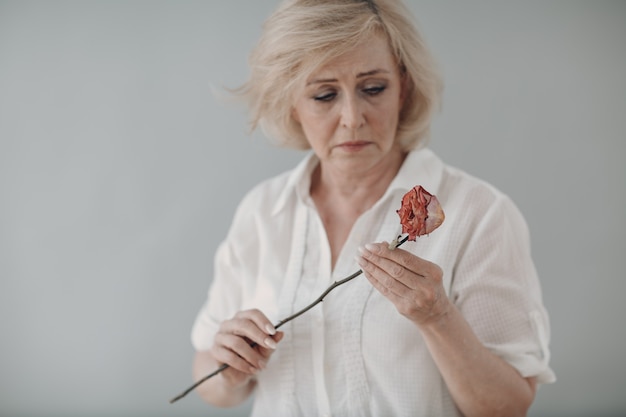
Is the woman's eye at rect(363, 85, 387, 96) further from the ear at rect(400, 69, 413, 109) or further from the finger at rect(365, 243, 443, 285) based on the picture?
the finger at rect(365, 243, 443, 285)

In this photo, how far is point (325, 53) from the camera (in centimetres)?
140

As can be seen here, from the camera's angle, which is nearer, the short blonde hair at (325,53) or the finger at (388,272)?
the finger at (388,272)

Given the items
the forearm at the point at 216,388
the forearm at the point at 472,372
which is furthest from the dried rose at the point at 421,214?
the forearm at the point at 216,388

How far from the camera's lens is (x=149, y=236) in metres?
2.09

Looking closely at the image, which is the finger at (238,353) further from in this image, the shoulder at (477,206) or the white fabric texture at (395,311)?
the shoulder at (477,206)

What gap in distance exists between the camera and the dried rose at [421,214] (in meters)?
1.11

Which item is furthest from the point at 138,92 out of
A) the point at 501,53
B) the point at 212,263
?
the point at 501,53

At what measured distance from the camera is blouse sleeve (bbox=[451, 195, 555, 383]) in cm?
141

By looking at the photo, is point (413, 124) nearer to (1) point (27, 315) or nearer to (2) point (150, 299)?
(2) point (150, 299)

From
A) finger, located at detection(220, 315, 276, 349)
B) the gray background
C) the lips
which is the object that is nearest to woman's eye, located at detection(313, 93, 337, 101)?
the lips

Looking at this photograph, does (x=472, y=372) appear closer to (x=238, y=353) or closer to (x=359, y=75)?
(x=238, y=353)

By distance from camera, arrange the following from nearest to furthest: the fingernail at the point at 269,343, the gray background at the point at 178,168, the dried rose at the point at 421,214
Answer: the dried rose at the point at 421,214, the fingernail at the point at 269,343, the gray background at the point at 178,168

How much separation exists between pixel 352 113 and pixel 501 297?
1.62 ft

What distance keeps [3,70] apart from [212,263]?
86cm
